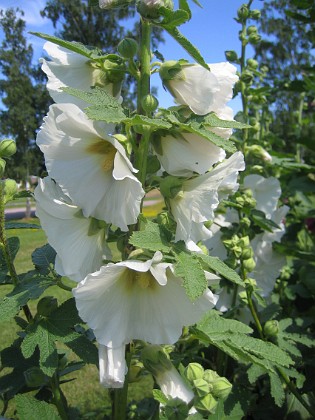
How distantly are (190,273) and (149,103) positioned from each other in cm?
39

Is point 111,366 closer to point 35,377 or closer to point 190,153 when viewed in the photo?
point 35,377

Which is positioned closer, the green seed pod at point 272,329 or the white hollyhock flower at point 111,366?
the white hollyhock flower at point 111,366

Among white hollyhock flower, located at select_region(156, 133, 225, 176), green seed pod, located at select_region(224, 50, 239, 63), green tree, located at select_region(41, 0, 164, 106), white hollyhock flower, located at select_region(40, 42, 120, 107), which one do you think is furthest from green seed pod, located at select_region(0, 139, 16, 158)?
green tree, located at select_region(41, 0, 164, 106)

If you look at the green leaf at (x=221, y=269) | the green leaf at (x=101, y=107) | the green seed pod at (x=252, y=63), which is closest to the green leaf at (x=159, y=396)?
the green leaf at (x=221, y=269)

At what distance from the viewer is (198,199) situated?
42.5 inches

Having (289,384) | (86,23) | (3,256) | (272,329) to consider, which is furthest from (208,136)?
(86,23)

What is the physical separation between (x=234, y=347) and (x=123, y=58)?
77 cm

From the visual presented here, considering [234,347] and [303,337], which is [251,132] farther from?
[234,347]

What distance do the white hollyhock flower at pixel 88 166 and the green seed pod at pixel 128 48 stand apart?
0.21m

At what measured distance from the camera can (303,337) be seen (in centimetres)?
202

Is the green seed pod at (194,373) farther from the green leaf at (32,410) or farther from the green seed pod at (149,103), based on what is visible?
the green seed pod at (149,103)

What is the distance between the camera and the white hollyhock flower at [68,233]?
1.10 m

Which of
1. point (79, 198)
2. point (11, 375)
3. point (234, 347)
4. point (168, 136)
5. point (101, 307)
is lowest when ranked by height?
point (11, 375)

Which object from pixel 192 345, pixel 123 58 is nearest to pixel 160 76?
pixel 123 58
